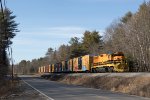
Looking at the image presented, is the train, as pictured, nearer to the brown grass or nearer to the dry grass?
the dry grass

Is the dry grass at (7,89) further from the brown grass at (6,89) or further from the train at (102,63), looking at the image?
the train at (102,63)

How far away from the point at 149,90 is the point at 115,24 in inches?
3434

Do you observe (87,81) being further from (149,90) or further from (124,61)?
(149,90)

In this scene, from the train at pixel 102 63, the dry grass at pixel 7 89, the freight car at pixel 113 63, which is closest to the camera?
the dry grass at pixel 7 89

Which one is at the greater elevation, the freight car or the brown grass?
the freight car

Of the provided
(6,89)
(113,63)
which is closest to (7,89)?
(6,89)

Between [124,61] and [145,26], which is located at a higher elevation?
[145,26]

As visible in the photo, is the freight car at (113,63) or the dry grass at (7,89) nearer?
the dry grass at (7,89)

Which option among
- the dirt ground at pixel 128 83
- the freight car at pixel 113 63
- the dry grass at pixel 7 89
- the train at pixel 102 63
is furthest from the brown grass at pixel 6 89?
the train at pixel 102 63

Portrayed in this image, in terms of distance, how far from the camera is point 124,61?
176 ft

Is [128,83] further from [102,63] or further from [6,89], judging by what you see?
[102,63]

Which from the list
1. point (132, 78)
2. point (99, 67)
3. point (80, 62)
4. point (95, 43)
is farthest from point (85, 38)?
point (132, 78)

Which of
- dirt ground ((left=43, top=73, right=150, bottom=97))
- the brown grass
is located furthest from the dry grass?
dirt ground ((left=43, top=73, right=150, bottom=97))

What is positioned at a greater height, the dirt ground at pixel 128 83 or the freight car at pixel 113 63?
the freight car at pixel 113 63
